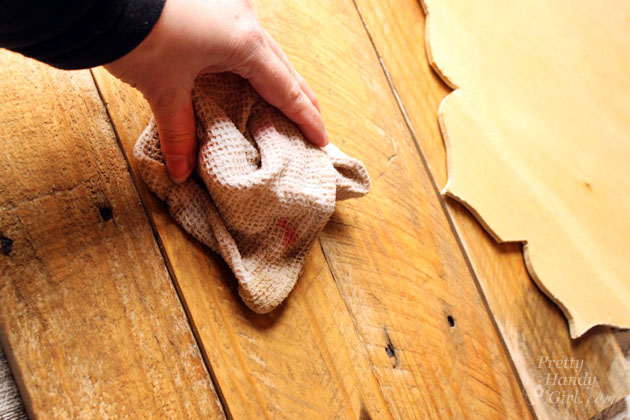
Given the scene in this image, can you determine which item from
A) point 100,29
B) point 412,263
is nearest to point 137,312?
point 100,29

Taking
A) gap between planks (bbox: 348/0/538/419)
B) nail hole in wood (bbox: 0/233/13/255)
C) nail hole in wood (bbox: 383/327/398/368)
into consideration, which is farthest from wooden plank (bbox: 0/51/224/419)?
gap between planks (bbox: 348/0/538/419)

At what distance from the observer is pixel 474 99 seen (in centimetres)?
87

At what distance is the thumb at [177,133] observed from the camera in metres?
0.50

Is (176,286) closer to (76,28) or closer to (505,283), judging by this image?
(76,28)

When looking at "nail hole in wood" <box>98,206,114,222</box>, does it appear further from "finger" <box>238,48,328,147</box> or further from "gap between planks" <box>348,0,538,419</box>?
"gap between planks" <box>348,0,538,419</box>

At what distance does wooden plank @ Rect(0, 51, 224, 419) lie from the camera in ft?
1.55

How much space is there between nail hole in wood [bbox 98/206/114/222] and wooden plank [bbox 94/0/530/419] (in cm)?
4

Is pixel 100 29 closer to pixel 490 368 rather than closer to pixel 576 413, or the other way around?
pixel 490 368

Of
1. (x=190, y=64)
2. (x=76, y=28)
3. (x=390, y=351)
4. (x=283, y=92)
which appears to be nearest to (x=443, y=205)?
(x=390, y=351)

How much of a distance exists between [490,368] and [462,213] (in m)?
0.24

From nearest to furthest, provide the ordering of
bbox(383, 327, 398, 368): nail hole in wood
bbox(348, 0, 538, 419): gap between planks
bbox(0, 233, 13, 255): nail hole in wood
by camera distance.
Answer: bbox(0, 233, 13, 255): nail hole in wood < bbox(383, 327, 398, 368): nail hole in wood < bbox(348, 0, 538, 419): gap between planks

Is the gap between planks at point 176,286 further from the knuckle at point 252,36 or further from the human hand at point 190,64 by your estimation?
the knuckle at point 252,36

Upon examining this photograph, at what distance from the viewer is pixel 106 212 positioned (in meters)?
0.53

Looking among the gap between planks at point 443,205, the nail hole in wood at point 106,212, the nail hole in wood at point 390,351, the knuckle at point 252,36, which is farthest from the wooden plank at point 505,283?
the nail hole in wood at point 106,212
